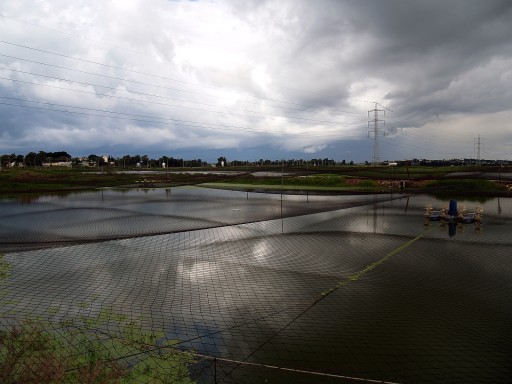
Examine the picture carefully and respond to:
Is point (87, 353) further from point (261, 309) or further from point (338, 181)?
point (338, 181)

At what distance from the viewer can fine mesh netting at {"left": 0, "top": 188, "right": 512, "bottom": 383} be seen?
4590 millimetres

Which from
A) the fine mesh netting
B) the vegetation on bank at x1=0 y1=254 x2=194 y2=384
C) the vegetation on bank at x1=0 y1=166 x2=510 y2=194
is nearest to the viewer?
the vegetation on bank at x1=0 y1=254 x2=194 y2=384

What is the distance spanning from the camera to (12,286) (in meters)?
7.46

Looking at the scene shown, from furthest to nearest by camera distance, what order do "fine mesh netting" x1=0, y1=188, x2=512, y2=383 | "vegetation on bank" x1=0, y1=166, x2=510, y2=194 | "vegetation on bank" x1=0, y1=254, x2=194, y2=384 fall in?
"vegetation on bank" x1=0, y1=166, x2=510, y2=194, "fine mesh netting" x1=0, y1=188, x2=512, y2=383, "vegetation on bank" x1=0, y1=254, x2=194, y2=384

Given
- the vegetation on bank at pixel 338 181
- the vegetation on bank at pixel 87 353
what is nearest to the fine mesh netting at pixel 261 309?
the vegetation on bank at pixel 87 353

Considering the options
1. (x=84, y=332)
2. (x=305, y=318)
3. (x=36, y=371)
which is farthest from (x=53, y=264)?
(x=305, y=318)

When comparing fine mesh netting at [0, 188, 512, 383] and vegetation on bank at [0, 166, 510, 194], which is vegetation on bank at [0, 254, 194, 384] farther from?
vegetation on bank at [0, 166, 510, 194]

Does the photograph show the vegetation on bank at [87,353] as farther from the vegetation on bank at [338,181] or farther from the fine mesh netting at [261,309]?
the vegetation on bank at [338,181]

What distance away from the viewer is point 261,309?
6.21 m

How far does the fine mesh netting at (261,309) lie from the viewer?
459 cm

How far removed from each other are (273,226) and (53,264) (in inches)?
316

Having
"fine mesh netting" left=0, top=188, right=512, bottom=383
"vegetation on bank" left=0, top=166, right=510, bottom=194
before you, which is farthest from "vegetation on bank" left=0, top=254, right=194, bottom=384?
"vegetation on bank" left=0, top=166, right=510, bottom=194

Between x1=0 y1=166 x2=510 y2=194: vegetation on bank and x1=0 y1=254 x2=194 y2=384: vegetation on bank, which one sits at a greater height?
x1=0 y1=166 x2=510 y2=194: vegetation on bank

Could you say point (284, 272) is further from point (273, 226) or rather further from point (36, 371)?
point (273, 226)
